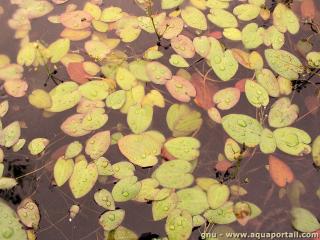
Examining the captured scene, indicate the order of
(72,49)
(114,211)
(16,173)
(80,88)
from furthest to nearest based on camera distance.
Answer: (72,49) < (80,88) < (16,173) < (114,211)

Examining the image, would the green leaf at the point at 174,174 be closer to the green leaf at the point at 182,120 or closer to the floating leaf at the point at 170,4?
the green leaf at the point at 182,120

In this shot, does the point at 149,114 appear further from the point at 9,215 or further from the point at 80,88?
the point at 9,215

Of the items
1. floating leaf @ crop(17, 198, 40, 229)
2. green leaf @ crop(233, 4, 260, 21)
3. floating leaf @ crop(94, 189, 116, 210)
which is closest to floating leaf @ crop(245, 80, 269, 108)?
green leaf @ crop(233, 4, 260, 21)

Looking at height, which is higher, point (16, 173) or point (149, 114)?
point (149, 114)

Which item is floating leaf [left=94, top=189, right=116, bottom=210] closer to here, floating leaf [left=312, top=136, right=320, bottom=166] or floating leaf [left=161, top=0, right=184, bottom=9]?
floating leaf [left=312, top=136, right=320, bottom=166]

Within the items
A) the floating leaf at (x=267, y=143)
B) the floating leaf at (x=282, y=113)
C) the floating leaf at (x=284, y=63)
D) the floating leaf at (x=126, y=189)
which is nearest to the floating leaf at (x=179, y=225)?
the floating leaf at (x=126, y=189)

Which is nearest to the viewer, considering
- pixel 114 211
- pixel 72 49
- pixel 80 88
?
pixel 114 211

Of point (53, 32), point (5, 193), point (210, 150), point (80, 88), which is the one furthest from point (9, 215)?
point (53, 32)
